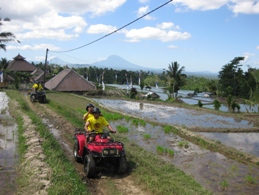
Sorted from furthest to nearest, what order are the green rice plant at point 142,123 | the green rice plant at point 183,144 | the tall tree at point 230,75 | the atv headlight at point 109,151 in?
the tall tree at point 230,75, the green rice plant at point 142,123, the green rice plant at point 183,144, the atv headlight at point 109,151

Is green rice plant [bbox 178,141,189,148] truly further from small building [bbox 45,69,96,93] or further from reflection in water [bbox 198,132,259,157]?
small building [bbox 45,69,96,93]

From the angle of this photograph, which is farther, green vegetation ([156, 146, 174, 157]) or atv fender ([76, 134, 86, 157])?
green vegetation ([156, 146, 174, 157])

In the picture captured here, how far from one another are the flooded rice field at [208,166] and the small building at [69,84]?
2232 centimetres

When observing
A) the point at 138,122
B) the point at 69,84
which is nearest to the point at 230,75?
the point at 69,84

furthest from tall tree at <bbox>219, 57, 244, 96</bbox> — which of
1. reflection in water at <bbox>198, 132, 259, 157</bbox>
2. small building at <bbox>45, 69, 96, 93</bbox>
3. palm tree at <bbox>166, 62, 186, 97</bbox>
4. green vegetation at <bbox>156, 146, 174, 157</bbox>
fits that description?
green vegetation at <bbox>156, 146, 174, 157</bbox>

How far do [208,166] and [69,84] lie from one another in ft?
89.8

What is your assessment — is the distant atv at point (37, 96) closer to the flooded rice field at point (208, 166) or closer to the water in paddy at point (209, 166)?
the water in paddy at point (209, 166)

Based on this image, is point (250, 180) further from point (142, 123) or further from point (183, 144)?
point (142, 123)

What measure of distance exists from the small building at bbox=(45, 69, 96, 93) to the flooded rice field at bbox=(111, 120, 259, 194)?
2232 cm

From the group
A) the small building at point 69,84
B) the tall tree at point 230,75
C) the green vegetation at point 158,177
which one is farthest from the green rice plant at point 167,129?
the tall tree at point 230,75

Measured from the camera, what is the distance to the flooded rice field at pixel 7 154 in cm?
579

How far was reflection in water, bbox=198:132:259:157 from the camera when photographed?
1082 cm

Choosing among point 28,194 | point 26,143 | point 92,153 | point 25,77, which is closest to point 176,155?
point 92,153

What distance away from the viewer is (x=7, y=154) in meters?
7.93
